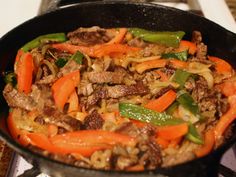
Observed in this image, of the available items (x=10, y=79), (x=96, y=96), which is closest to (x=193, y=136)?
(x=96, y=96)

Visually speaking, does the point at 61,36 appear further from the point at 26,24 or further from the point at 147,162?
the point at 147,162

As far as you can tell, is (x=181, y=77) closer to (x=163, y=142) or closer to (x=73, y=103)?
(x=163, y=142)

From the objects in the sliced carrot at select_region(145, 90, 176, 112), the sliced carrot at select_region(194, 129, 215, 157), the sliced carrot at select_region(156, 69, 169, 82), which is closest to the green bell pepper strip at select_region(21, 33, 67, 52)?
the sliced carrot at select_region(156, 69, 169, 82)

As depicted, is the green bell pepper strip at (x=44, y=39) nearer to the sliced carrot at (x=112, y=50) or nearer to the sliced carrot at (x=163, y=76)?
the sliced carrot at (x=112, y=50)

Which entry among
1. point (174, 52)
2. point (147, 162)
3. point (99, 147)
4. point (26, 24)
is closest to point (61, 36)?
point (26, 24)

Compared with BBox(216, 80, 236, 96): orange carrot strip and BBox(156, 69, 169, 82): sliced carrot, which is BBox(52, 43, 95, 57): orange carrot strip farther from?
BBox(216, 80, 236, 96): orange carrot strip

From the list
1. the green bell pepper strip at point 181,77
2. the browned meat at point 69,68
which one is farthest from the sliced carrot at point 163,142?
the browned meat at point 69,68
